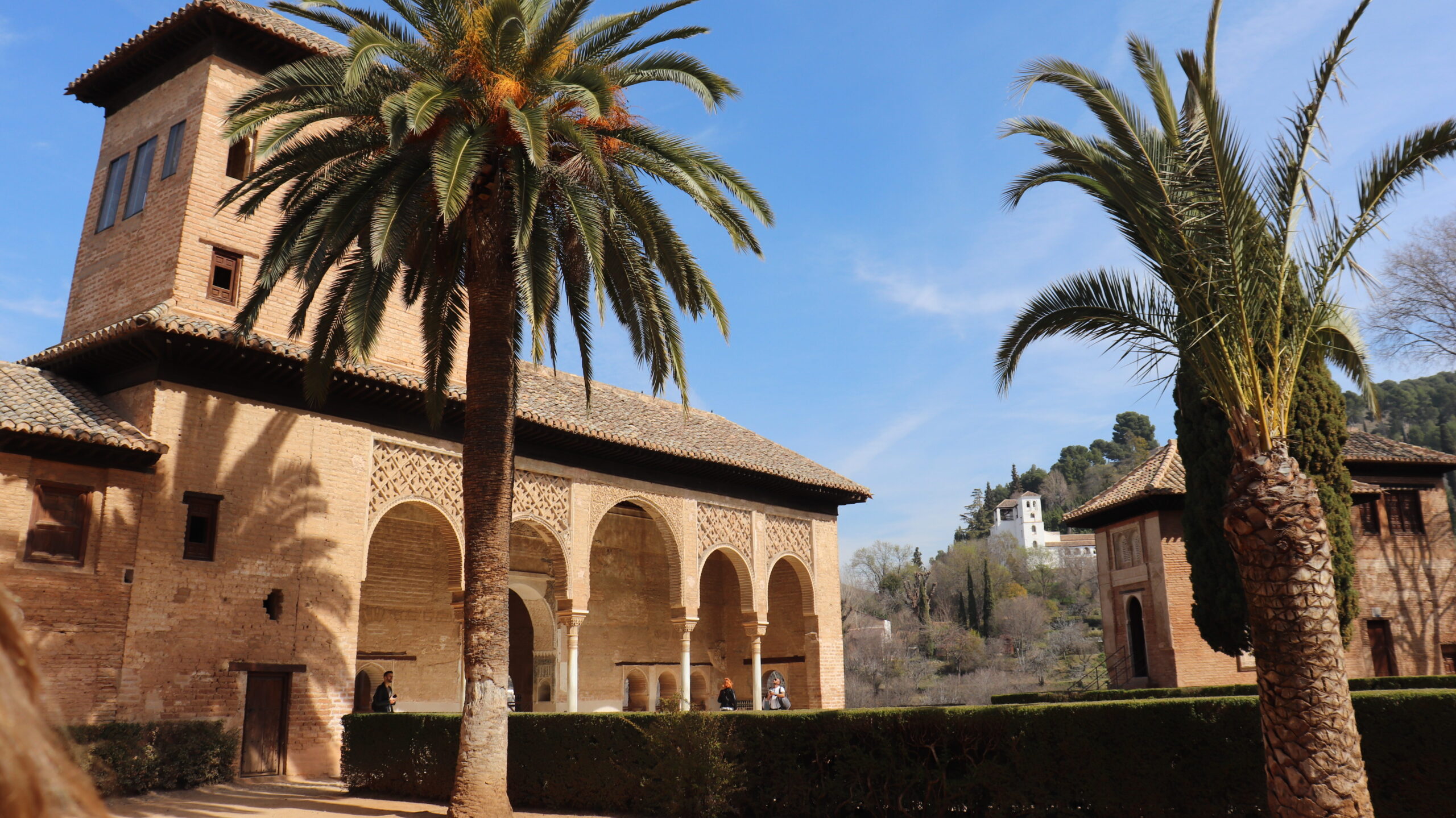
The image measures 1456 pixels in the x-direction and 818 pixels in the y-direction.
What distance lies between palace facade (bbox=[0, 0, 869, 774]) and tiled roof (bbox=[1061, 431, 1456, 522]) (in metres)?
8.58

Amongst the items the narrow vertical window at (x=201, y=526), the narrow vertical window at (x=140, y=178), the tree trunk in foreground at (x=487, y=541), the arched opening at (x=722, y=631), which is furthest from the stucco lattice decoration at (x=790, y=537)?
the narrow vertical window at (x=140, y=178)

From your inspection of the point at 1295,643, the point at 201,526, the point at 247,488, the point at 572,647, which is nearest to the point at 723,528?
the point at 572,647

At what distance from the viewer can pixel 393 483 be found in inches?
646

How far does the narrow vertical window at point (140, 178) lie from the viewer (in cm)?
1656

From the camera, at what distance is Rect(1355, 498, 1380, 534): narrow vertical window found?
2472cm

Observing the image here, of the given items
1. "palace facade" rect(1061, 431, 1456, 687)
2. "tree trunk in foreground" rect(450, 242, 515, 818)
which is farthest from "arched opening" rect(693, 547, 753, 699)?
"tree trunk in foreground" rect(450, 242, 515, 818)

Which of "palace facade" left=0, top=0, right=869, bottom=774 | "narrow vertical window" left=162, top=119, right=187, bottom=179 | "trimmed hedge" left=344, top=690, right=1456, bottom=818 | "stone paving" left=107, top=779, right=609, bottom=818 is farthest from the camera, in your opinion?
"narrow vertical window" left=162, top=119, right=187, bottom=179

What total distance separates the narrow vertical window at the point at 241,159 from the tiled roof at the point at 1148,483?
772 inches

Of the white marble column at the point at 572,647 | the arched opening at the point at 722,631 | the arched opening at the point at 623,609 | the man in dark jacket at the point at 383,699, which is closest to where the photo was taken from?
the man in dark jacket at the point at 383,699

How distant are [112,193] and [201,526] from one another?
670 centimetres

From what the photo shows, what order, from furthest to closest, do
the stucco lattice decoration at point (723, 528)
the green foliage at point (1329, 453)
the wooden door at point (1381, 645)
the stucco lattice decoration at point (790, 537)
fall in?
the wooden door at point (1381, 645), the stucco lattice decoration at point (790, 537), the stucco lattice decoration at point (723, 528), the green foliage at point (1329, 453)

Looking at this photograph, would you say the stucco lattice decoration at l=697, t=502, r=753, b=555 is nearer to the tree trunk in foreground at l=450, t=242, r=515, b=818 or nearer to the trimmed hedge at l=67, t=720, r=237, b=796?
the trimmed hedge at l=67, t=720, r=237, b=796

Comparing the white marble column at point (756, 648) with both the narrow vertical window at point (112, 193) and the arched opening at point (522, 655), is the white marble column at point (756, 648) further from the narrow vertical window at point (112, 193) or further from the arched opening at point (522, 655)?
the narrow vertical window at point (112, 193)

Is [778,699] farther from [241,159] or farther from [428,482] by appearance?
[241,159]
